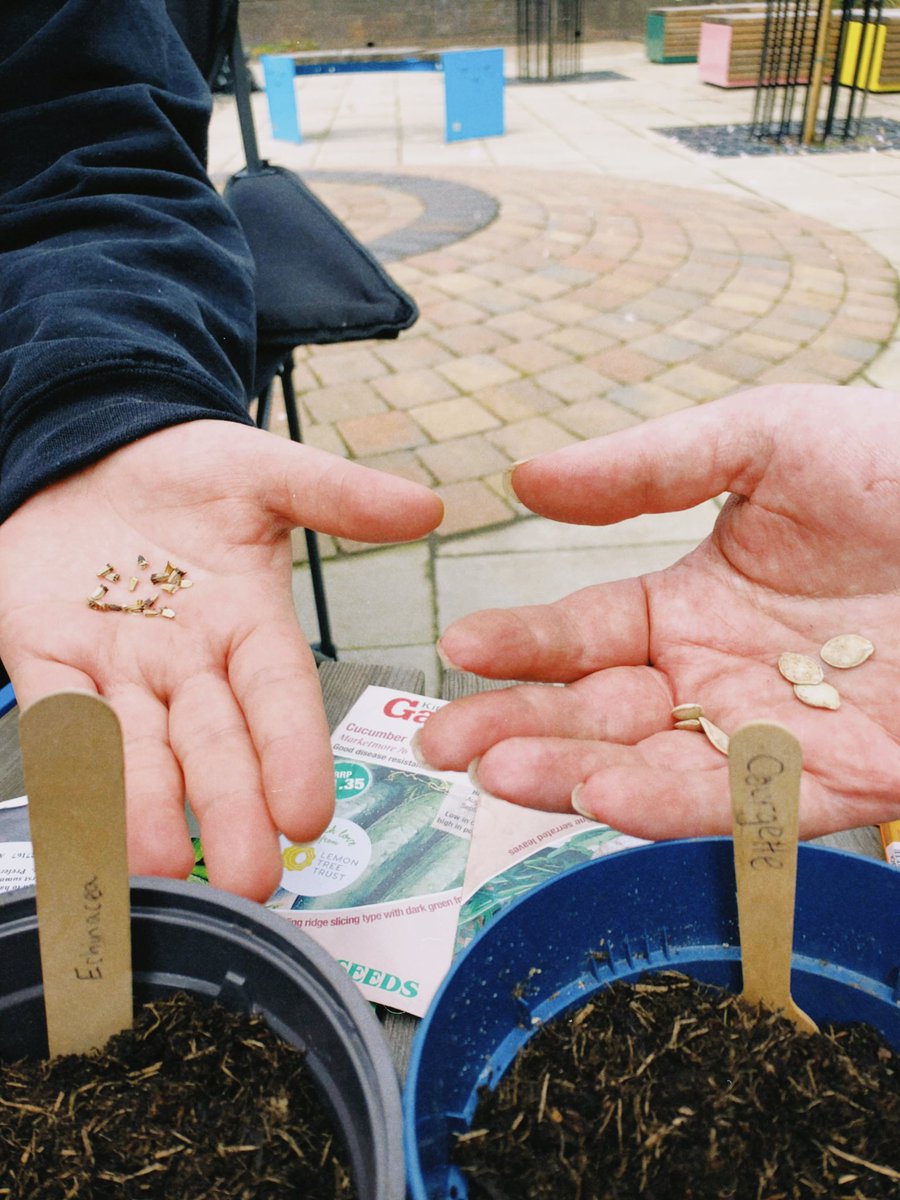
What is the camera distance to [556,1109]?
1.85ft

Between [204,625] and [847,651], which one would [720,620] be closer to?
[847,651]

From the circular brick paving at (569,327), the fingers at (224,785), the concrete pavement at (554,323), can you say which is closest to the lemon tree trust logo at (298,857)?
the fingers at (224,785)

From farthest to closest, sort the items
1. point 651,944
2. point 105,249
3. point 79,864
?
1. point 105,249
2. point 651,944
3. point 79,864

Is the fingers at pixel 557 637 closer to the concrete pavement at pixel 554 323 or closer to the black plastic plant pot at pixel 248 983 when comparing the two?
the black plastic plant pot at pixel 248 983

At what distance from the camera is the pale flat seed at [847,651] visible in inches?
35.1

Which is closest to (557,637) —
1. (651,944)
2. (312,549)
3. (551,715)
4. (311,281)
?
(551,715)

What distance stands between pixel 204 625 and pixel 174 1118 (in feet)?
A: 1.42

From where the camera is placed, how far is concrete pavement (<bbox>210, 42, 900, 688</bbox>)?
230 cm

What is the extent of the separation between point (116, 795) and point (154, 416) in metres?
0.51

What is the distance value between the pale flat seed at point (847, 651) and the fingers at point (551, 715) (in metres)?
0.17

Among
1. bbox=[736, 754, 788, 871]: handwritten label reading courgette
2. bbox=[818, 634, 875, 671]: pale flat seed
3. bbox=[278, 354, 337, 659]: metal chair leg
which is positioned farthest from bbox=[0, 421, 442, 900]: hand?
bbox=[278, 354, 337, 659]: metal chair leg

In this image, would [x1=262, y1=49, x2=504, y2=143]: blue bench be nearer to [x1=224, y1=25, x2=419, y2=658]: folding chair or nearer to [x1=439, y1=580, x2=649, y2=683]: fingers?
[x1=224, y1=25, x2=419, y2=658]: folding chair

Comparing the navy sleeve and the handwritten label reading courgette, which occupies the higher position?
the navy sleeve

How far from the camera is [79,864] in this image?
53cm
